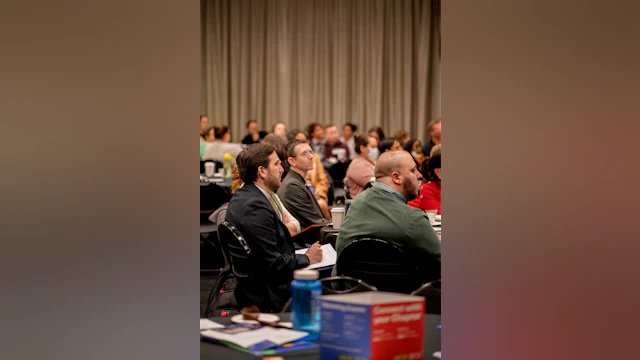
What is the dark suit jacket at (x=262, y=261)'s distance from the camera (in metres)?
3.22

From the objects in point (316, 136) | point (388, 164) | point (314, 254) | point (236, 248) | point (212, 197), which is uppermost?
point (388, 164)

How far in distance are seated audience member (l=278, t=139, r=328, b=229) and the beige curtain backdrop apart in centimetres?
890

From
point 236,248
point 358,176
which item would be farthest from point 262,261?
point 358,176

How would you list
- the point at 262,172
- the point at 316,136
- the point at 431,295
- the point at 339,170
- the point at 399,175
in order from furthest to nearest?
the point at 316,136 < the point at 339,170 < the point at 262,172 < the point at 399,175 < the point at 431,295

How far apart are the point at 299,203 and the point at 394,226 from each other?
1792 millimetres

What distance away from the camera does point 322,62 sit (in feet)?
45.0

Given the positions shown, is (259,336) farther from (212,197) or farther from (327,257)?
(212,197)

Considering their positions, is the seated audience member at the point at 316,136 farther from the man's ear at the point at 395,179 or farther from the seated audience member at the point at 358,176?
the man's ear at the point at 395,179

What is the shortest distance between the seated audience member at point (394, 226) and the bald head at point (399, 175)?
0.05 ft

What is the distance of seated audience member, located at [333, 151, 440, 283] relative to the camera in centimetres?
313

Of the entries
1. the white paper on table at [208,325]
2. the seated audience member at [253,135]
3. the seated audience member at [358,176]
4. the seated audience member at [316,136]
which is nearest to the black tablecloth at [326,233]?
the seated audience member at [358,176]

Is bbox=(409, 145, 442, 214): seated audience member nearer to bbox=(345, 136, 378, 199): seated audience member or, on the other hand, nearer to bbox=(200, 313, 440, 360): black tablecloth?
bbox=(345, 136, 378, 199): seated audience member
